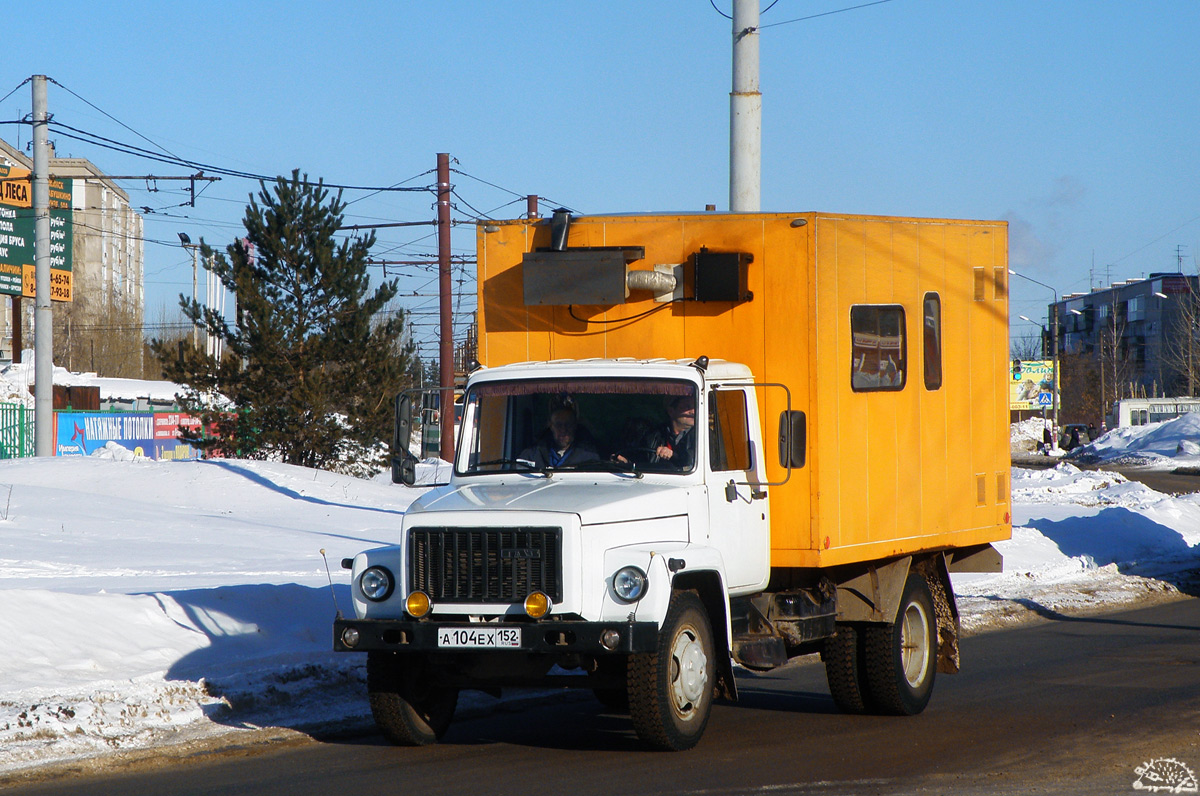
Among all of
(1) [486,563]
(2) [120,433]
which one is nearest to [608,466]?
(1) [486,563]

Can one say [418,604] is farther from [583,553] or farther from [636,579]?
[636,579]

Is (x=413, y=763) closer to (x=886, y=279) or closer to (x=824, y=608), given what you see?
(x=824, y=608)

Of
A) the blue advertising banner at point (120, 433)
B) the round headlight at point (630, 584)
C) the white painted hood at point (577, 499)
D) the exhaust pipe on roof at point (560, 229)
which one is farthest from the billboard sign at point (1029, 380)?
the round headlight at point (630, 584)

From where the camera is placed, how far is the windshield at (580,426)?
780 cm

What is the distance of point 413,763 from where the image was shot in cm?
730

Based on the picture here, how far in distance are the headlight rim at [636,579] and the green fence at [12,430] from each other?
32295 mm

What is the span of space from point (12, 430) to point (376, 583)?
32681 mm

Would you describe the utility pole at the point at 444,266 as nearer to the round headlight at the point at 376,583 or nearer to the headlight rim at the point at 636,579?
the round headlight at the point at 376,583

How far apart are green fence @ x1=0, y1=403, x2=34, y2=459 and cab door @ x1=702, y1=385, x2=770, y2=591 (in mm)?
31682

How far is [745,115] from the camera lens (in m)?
13.6

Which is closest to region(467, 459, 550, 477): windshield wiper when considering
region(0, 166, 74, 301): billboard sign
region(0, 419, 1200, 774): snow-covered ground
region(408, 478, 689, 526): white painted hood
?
region(408, 478, 689, 526): white painted hood

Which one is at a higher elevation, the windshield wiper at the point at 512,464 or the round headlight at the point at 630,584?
the windshield wiper at the point at 512,464

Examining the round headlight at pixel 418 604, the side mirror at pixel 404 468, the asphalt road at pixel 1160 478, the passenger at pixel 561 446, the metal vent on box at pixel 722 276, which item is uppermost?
the metal vent on box at pixel 722 276

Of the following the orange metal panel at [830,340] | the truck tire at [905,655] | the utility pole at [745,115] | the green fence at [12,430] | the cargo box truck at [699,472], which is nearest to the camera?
the cargo box truck at [699,472]
